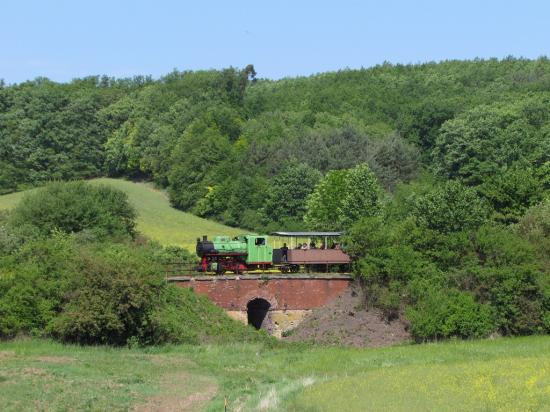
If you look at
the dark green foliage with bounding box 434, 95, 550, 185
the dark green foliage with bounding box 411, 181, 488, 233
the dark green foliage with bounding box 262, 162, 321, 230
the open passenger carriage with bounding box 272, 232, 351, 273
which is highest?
the dark green foliage with bounding box 434, 95, 550, 185

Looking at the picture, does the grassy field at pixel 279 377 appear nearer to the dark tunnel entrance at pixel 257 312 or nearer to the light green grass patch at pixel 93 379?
the light green grass patch at pixel 93 379

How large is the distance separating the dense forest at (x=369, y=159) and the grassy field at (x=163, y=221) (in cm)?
230

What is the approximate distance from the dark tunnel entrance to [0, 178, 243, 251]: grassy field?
21042mm

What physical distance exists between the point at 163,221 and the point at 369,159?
1021 inches

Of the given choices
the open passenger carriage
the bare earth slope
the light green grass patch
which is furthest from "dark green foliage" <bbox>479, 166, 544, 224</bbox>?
the light green grass patch

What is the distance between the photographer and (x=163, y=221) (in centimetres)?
11075

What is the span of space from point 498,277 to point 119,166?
8384 cm

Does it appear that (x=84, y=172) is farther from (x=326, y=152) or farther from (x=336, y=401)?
(x=336, y=401)

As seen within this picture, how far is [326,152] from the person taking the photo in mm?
116438

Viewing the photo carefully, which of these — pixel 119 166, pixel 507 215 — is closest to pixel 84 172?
pixel 119 166

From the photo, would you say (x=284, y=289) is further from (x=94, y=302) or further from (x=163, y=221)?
(x=163, y=221)

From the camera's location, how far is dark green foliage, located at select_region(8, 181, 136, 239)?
77.3 m

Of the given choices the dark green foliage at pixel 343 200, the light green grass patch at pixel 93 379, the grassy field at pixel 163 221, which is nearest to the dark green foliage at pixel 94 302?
the light green grass patch at pixel 93 379

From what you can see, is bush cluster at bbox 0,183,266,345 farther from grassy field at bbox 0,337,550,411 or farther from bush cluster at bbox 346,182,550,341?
bush cluster at bbox 346,182,550,341
